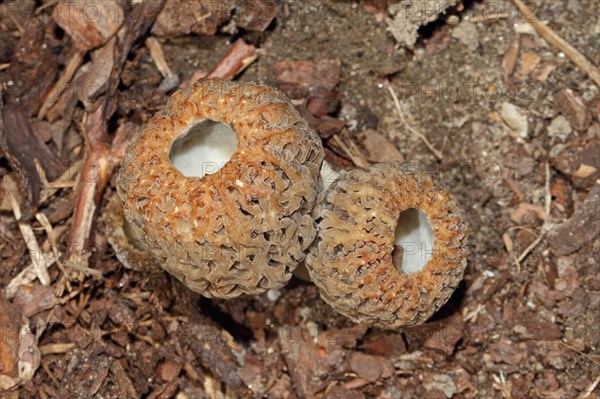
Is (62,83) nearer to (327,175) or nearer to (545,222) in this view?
(327,175)

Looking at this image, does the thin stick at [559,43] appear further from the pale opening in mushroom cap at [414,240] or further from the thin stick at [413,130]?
the pale opening in mushroom cap at [414,240]

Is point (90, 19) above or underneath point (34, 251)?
above

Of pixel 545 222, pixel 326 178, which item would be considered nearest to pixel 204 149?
pixel 326 178

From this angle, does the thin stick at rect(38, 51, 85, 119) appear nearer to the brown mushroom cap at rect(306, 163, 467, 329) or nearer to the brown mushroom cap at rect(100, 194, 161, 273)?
the brown mushroom cap at rect(100, 194, 161, 273)

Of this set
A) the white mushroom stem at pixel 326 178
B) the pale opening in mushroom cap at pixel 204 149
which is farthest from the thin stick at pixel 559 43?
the pale opening in mushroom cap at pixel 204 149

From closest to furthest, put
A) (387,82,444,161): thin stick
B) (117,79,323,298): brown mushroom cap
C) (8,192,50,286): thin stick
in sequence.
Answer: (117,79,323,298): brown mushroom cap → (8,192,50,286): thin stick → (387,82,444,161): thin stick

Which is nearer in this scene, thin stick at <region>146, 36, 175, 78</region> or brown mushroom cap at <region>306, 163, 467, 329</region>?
brown mushroom cap at <region>306, 163, 467, 329</region>

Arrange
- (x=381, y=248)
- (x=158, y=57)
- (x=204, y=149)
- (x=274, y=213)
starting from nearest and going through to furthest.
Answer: (x=274, y=213), (x=381, y=248), (x=204, y=149), (x=158, y=57)

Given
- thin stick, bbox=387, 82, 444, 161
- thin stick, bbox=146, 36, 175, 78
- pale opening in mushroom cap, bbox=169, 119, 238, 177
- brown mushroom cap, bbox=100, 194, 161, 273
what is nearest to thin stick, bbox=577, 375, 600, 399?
thin stick, bbox=387, 82, 444, 161
